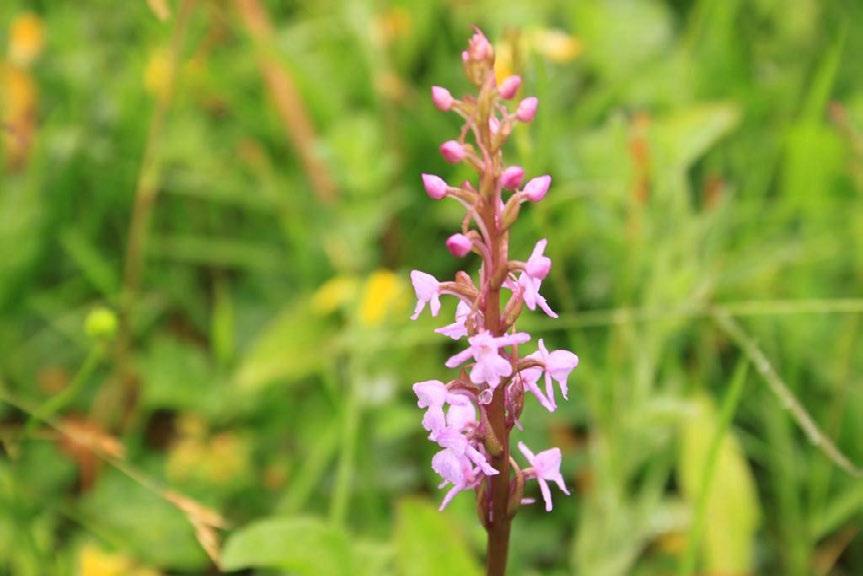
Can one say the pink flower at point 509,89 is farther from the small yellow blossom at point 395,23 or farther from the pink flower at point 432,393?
the small yellow blossom at point 395,23

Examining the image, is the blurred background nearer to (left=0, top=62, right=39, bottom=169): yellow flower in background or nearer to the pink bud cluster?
(left=0, top=62, right=39, bottom=169): yellow flower in background

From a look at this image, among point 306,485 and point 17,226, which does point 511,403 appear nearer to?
point 306,485

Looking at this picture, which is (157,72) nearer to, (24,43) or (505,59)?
(24,43)

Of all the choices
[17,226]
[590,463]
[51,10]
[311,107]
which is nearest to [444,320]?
[590,463]

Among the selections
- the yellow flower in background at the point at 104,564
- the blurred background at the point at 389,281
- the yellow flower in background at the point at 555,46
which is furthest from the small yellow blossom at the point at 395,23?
the yellow flower in background at the point at 104,564

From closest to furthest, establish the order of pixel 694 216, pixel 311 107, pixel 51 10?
pixel 694 216 < pixel 311 107 < pixel 51 10

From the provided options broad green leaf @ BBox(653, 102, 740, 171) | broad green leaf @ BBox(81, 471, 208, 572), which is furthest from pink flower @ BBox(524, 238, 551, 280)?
broad green leaf @ BBox(653, 102, 740, 171)
